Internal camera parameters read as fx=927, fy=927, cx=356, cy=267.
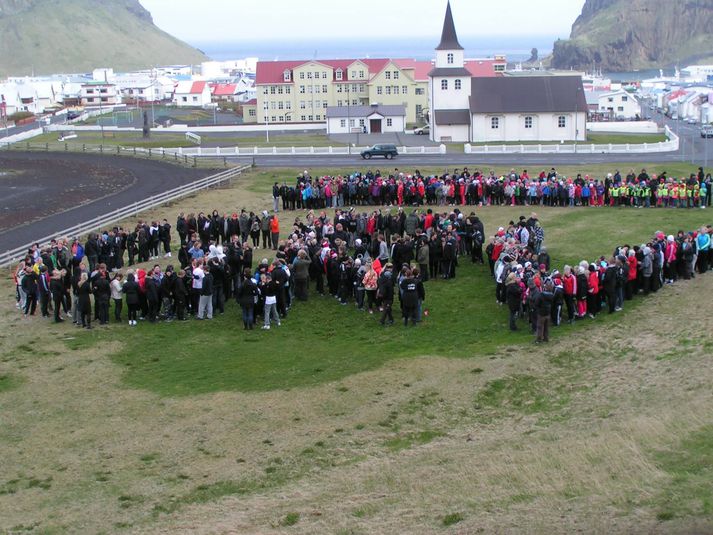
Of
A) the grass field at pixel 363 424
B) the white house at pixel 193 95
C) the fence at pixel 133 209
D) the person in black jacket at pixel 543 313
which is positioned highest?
the white house at pixel 193 95

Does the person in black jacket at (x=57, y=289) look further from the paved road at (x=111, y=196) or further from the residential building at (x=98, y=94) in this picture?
the residential building at (x=98, y=94)

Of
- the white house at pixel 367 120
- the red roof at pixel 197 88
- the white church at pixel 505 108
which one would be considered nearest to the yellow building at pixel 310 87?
the white house at pixel 367 120

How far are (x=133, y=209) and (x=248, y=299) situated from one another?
1981 cm

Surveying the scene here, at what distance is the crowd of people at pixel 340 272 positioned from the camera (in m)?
23.9

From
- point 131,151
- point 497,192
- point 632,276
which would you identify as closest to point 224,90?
point 131,151

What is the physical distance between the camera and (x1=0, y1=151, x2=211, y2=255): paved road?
126 feet

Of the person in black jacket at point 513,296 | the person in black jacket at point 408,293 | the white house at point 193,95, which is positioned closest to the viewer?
the person in black jacket at point 513,296

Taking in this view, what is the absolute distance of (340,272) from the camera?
2630 centimetres

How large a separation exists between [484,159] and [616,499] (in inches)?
2034

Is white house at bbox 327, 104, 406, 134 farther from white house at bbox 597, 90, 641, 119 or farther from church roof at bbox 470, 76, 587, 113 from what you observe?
white house at bbox 597, 90, 641, 119

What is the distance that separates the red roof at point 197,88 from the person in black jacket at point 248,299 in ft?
465

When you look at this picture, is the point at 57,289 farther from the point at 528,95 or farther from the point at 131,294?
the point at 528,95

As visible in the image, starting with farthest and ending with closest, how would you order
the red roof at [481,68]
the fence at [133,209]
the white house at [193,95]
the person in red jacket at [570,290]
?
the white house at [193,95] → the red roof at [481,68] → the fence at [133,209] → the person in red jacket at [570,290]

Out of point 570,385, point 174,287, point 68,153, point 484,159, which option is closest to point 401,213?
point 174,287
